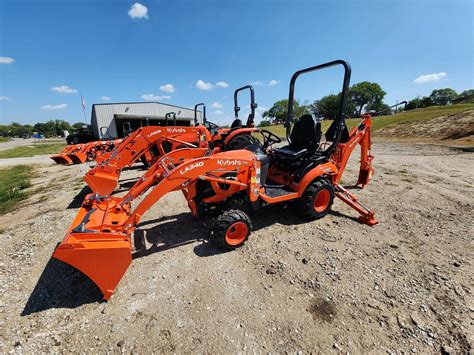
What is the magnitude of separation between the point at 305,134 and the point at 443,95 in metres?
106

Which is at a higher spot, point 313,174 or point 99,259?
point 313,174

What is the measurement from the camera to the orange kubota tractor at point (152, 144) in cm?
527

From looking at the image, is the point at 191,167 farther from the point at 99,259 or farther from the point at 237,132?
the point at 237,132

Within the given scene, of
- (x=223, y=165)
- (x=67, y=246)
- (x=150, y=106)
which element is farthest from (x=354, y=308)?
(x=150, y=106)

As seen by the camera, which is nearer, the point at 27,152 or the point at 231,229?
the point at 231,229

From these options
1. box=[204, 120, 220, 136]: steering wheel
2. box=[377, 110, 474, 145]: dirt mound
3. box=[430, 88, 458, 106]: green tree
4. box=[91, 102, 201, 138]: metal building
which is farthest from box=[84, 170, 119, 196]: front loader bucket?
box=[430, 88, 458, 106]: green tree

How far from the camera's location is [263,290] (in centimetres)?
272

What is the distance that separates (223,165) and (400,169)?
7811 millimetres

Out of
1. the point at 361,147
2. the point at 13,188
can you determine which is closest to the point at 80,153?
the point at 13,188

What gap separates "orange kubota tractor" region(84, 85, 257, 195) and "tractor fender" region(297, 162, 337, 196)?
2349 millimetres

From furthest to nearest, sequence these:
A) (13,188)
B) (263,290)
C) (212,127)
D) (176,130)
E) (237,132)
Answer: (212,127) → (237,132) → (13,188) → (176,130) → (263,290)

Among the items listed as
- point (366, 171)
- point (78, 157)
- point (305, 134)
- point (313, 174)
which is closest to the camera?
point (313, 174)

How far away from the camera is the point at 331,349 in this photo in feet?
6.63

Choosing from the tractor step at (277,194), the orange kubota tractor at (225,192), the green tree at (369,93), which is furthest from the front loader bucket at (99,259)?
the green tree at (369,93)
